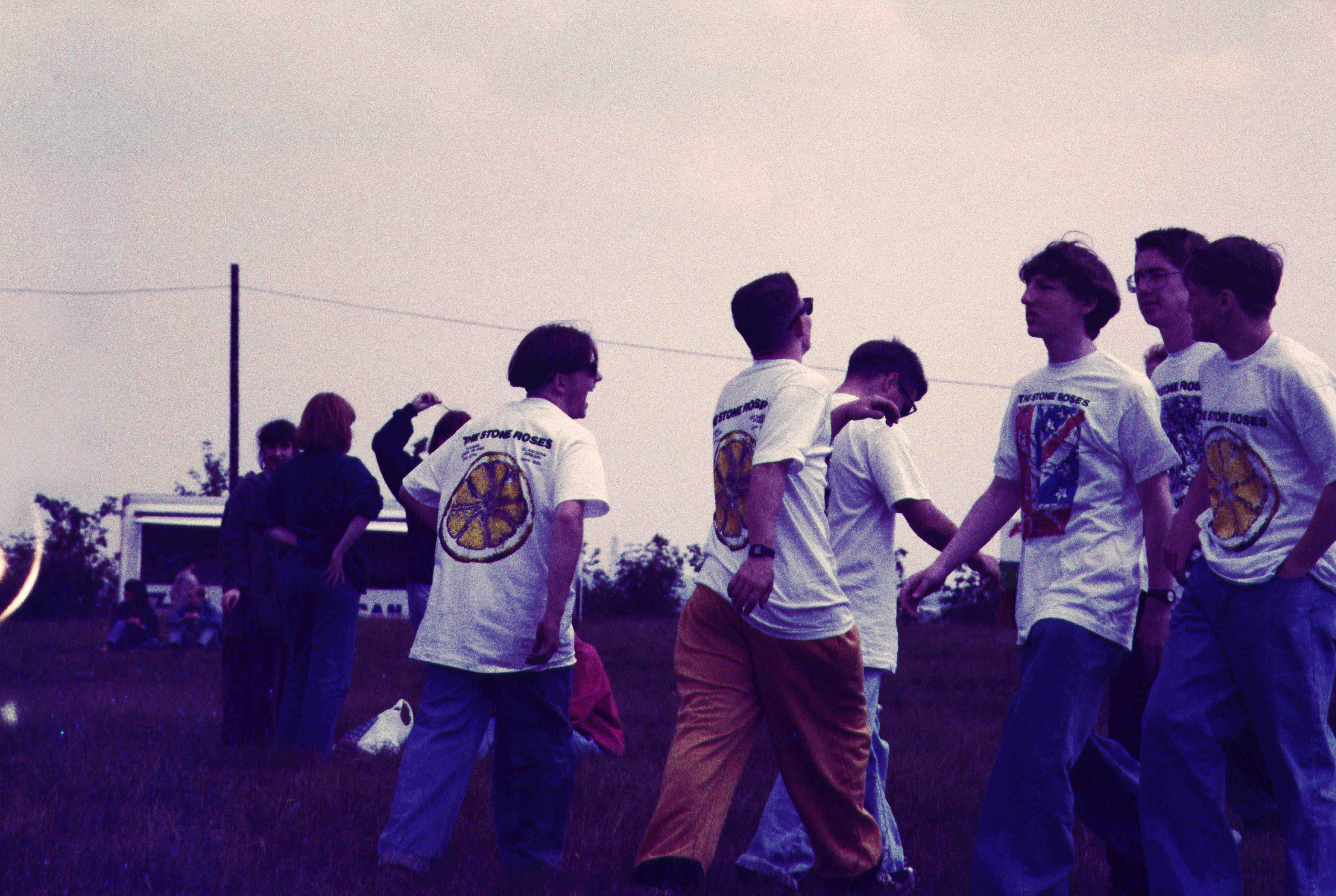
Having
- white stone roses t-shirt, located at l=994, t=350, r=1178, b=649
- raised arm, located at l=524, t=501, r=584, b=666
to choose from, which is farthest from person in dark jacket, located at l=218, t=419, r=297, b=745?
white stone roses t-shirt, located at l=994, t=350, r=1178, b=649

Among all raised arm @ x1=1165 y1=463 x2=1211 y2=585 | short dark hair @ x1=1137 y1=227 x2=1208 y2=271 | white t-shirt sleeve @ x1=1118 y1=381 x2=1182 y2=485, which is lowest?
raised arm @ x1=1165 y1=463 x2=1211 y2=585

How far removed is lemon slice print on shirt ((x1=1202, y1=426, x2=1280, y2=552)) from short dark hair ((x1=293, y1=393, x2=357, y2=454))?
5.21 metres

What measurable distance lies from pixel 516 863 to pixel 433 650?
2.48ft

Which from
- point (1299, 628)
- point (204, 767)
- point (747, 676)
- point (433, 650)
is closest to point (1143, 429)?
point (1299, 628)

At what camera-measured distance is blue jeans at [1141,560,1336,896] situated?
383 cm

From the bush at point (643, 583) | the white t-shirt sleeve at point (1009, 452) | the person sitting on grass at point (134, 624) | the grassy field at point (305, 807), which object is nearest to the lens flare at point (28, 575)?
the grassy field at point (305, 807)

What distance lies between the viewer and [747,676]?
4.39 meters

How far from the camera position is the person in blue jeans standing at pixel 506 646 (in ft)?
15.0

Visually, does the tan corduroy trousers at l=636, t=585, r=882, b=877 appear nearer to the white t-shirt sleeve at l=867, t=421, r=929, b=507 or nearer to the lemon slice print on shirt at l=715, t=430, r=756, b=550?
the lemon slice print on shirt at l=715, t=430, r=756, b=550

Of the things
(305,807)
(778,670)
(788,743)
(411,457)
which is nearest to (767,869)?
(788,743)

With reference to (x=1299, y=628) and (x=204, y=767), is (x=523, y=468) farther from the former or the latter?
(x=204, y=767)


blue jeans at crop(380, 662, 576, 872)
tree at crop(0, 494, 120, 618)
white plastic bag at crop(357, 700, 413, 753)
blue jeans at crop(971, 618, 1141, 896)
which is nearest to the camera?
blue jeans at crop(971, 618, 1141, 896)

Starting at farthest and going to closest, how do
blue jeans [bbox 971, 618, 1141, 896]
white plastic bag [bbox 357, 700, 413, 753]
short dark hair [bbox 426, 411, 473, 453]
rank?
white plastic bag [bbox 357, 700, 413, 753], short dark hair [bbox 426, 411, 473, 453], blue jeans [bbox 971, 618, 1141, 896]

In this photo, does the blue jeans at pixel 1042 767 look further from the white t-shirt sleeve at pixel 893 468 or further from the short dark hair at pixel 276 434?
the short dark hair at pixel 276 434
